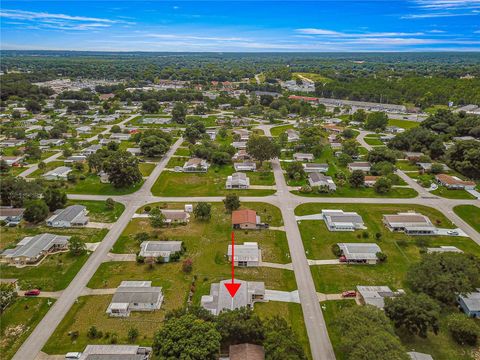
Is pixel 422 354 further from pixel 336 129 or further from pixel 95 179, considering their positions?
pixel 336 129

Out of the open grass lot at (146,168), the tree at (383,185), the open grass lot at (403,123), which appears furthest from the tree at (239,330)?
the open grass lot at (403,123)

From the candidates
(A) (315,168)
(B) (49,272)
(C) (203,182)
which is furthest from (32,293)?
(A) (315,168)

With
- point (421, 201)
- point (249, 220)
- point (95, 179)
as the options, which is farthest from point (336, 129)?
point (95, 179)

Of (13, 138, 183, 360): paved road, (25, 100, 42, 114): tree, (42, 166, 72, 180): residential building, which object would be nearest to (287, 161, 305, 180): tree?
(13, 138, 183, 360): paved road

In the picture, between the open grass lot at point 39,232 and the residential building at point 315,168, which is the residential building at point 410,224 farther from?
the open grass lot at point 39,232

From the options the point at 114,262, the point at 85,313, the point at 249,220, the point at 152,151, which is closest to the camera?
the point at 85,313

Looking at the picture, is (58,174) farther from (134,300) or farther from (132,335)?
(132,335)
